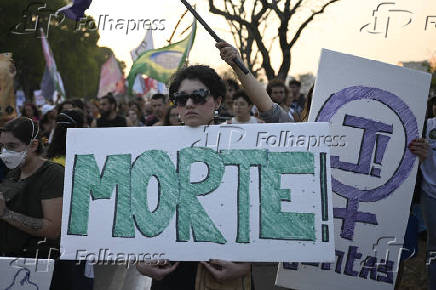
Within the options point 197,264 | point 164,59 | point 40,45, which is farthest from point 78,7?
point 40,45

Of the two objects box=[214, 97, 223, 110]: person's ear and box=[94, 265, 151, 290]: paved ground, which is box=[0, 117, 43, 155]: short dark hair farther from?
box=[94, 265, 151, 290]: paved ground

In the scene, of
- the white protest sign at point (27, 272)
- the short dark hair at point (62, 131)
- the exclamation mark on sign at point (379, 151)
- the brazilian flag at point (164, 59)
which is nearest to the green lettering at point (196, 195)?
the white protest sign at point (27, 272)

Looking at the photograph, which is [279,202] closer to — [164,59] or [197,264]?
[197,264]

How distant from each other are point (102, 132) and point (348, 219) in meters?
1.41

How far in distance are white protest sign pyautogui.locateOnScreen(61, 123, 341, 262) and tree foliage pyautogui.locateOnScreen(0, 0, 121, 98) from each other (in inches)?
696

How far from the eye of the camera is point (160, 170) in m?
2.72

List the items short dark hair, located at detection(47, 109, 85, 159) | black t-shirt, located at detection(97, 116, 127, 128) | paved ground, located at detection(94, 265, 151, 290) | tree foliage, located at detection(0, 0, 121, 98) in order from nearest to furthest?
1. short dark hair, located at detection(47, 109, 85, 159)
2. paved ground, located at detection(94, 265, 151, 290)
3. black t-shirt, located at detection(97, 116, 127, 128)
4. tree foliage, located at detection(0, 0, 121, 98)

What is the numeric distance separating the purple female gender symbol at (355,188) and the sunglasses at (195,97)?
2.65ft

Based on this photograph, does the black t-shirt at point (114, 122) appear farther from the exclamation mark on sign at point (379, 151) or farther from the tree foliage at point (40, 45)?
the tree foliage at point (40, 45)

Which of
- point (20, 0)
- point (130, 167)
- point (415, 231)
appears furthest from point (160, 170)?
point (20, 0)

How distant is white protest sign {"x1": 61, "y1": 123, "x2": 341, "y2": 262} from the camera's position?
103 inches

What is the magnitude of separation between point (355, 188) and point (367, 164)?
153 mm

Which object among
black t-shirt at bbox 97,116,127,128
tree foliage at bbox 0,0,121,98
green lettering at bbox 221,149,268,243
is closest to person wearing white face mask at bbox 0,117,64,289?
green lettering at bbox 221,149,268,243

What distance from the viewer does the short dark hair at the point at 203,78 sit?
9.14 ft
